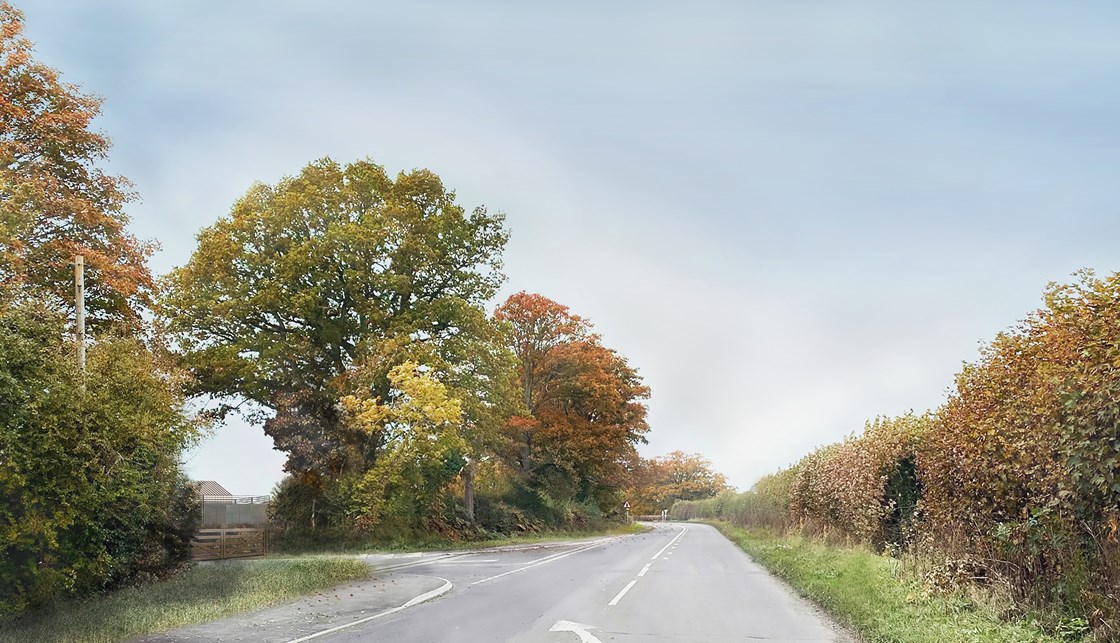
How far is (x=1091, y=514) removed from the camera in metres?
8.54

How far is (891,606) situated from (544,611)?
578 cm

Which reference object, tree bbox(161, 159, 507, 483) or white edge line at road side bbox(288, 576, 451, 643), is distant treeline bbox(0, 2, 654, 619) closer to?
tree bbox(161, 159, 507, 483)

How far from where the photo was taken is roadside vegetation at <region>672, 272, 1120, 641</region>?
25.7 ft

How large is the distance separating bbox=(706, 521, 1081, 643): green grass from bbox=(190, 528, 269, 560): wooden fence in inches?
838

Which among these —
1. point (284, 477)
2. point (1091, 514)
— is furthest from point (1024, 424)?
point (284, 477)

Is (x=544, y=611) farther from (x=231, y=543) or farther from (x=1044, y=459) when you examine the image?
(x=231, y=543)

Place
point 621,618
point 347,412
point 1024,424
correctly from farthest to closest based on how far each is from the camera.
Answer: point 347,412 < point 621,618 < point 1024,424

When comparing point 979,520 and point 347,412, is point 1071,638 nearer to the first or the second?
point 979,520

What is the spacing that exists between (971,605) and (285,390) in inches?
1165

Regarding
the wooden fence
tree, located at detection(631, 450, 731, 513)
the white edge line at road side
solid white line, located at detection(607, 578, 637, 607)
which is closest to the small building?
the wooden fence

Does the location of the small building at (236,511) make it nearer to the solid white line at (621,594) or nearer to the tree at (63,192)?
the tree at (63,192)

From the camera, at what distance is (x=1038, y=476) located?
9.79 metres

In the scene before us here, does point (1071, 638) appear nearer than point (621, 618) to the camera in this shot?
Yes

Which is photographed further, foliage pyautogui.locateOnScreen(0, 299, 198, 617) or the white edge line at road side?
the white edge line at road side
